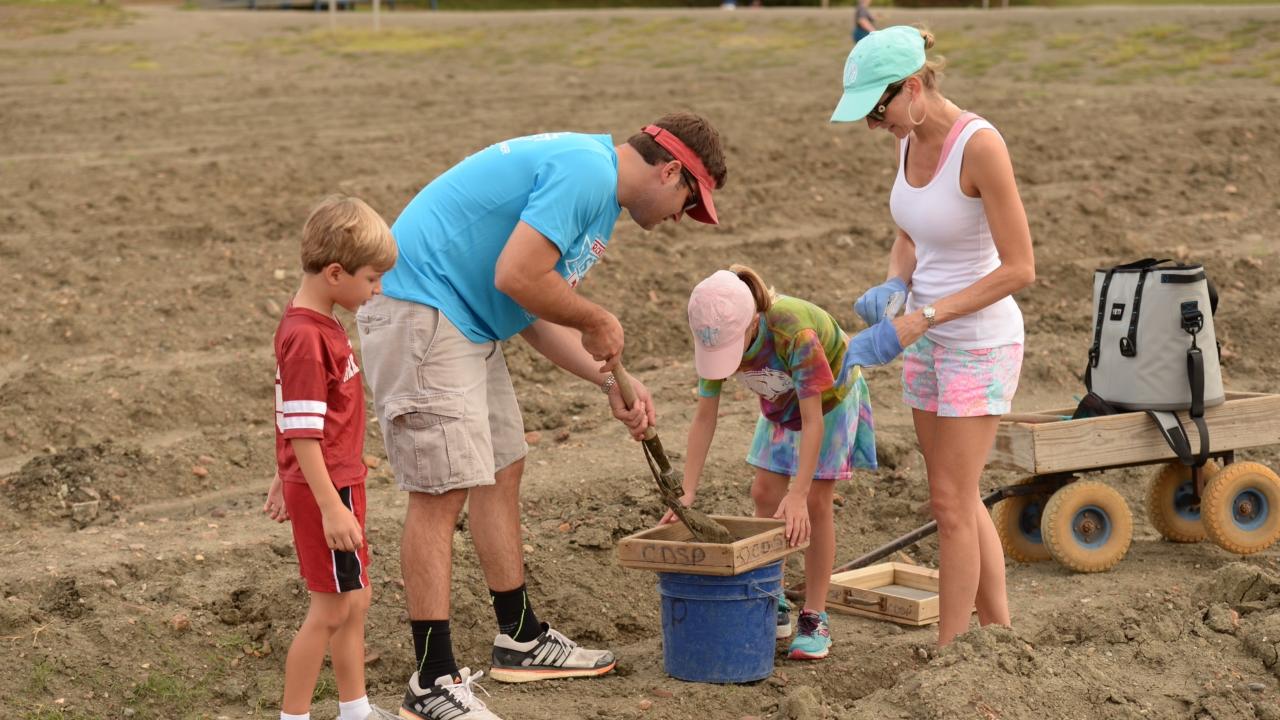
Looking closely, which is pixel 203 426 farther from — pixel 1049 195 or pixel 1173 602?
pixel 1049 195

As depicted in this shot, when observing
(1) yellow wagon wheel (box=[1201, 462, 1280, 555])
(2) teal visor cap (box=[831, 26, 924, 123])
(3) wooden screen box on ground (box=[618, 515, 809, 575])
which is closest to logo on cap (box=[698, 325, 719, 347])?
(3) wooden screen box on ground (box=[618, 515, 809, 575])

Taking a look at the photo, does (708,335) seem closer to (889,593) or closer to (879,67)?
(879,67)

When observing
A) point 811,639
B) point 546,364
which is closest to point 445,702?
point 811,639

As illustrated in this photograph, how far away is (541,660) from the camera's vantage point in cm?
483

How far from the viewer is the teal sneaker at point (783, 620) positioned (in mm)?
5207

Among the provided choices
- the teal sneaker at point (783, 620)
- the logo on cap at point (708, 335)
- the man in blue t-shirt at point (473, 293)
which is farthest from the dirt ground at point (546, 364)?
the logo on cap at point (708, 335)

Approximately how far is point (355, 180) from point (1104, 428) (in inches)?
303

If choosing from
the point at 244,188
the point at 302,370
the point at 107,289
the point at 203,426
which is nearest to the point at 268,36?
the point at 244,188

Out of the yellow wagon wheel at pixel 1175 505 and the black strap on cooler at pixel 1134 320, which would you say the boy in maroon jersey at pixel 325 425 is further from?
the yellow wagon wheel at pixel 1175 505

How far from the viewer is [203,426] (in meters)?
7.57

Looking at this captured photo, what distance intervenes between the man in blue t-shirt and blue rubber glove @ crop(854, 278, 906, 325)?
1.91 feet

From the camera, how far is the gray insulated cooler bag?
5.50 metres

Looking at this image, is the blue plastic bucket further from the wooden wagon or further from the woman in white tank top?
the wooden wagon

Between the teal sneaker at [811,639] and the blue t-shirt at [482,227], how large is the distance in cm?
156
